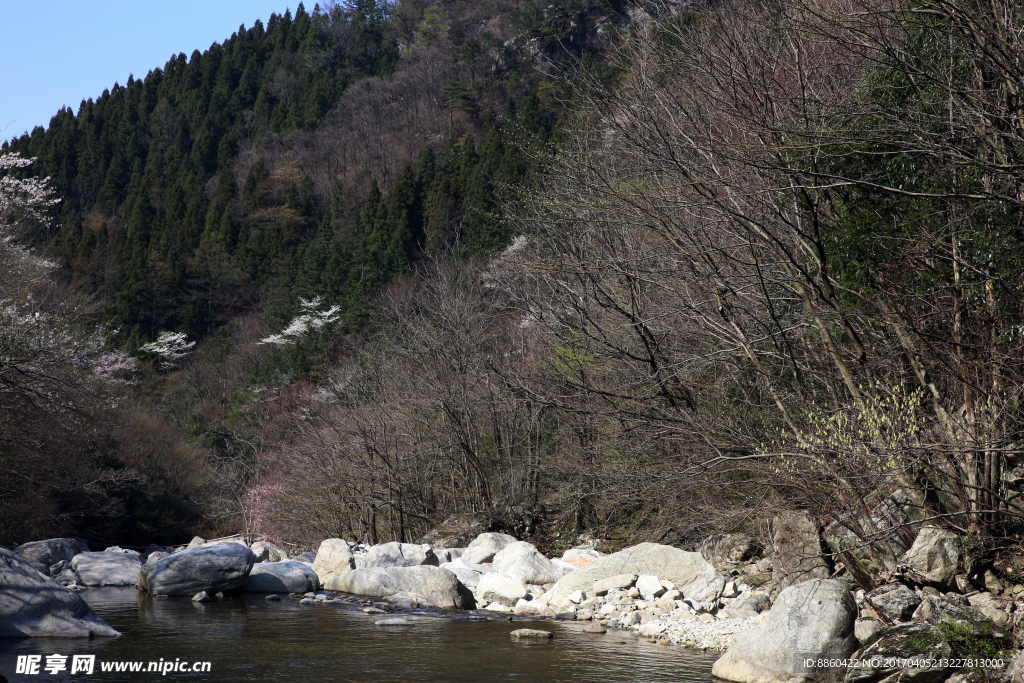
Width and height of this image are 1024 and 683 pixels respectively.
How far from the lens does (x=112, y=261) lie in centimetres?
4100

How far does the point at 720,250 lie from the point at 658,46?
3.28 meters

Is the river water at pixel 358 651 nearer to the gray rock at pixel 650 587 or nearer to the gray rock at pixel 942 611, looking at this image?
the gray rock at pixel 650 587

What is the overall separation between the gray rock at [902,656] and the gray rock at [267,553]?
13.3 m

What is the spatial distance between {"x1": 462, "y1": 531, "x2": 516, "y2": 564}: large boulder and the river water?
3698 mm

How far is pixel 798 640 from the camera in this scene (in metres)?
6.84

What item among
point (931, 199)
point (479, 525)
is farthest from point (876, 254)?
point (479, 525)

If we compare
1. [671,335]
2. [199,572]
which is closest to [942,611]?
[671,335]

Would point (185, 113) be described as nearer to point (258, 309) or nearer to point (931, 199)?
point (258, 309)

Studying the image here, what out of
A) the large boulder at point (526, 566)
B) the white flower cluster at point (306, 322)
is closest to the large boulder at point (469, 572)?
the large boulder at point (526, 566)

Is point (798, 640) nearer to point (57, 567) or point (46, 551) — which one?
point (57, 567)

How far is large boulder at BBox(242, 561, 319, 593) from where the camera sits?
1266 cm

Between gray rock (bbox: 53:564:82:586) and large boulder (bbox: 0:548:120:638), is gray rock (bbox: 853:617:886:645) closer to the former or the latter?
large boulder (bbox: 0:548:120:638)

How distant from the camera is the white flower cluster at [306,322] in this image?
34062mm

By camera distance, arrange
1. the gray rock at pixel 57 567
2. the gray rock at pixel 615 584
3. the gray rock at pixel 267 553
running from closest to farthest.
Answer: the gray rock at pixel 615 584, the gray rock at pixel 57 567, the gray rock at pixel 267 553
